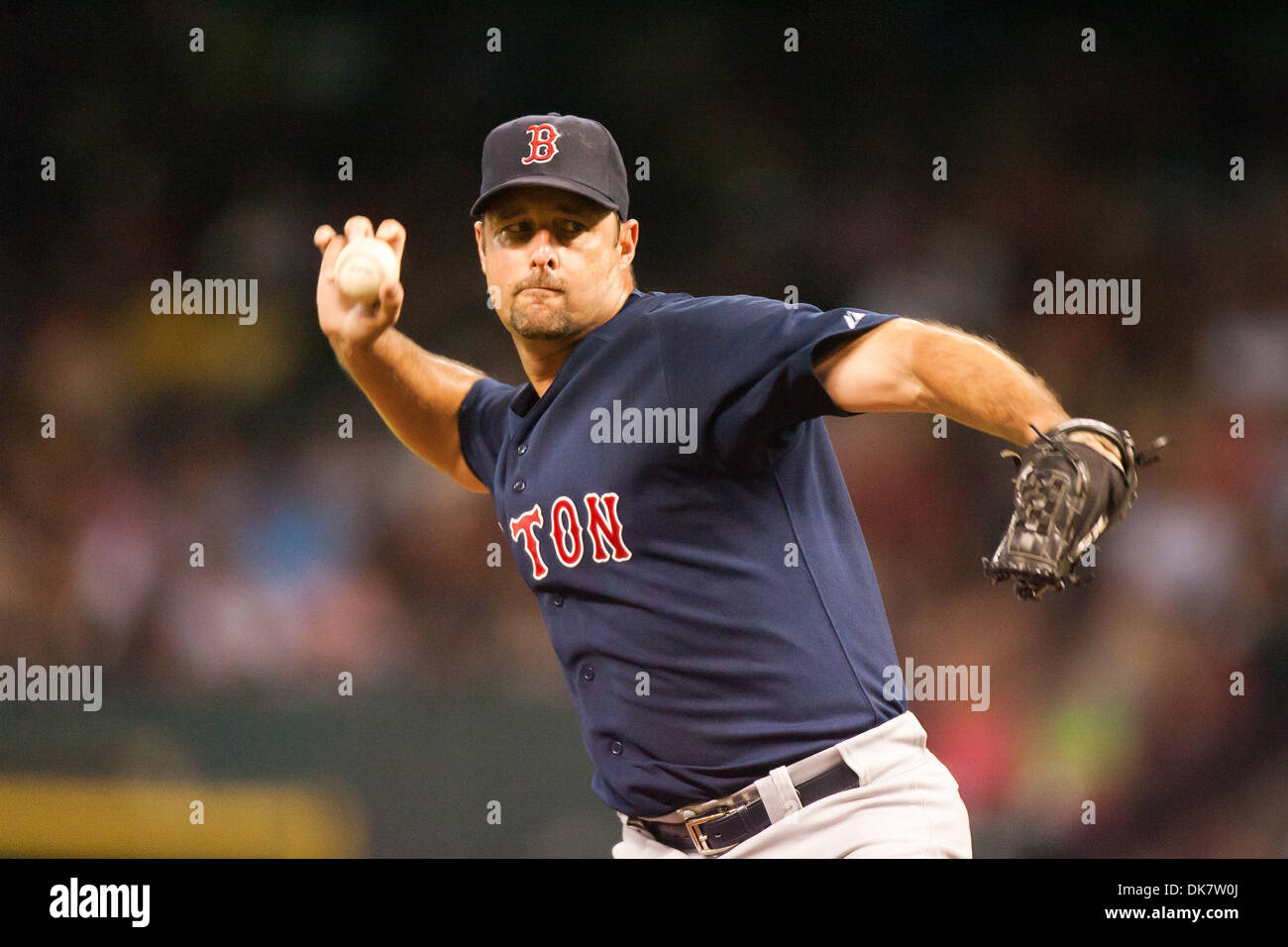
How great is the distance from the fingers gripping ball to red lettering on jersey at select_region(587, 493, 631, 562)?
674 millimetres

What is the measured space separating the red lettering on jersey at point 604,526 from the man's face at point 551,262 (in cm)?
33

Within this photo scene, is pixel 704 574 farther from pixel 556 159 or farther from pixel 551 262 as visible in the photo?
pixel 556 159

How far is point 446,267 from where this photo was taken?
17.0ft

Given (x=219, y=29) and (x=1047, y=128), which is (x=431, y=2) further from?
(x=1047, y=128)

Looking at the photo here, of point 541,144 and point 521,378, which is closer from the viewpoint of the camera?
point 541,144

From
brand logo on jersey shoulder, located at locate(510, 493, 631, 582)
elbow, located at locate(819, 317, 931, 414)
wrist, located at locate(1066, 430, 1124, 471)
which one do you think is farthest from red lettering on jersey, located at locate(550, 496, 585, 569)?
wrist, located at locate(1066, 430, 1124, 471)

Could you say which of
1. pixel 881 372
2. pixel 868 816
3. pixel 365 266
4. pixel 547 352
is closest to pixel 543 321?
pixel 547 352

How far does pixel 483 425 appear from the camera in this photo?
2.62 meters

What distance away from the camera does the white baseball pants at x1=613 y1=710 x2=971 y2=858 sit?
1.97 m

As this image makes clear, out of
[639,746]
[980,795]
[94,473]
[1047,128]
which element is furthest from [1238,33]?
[94,473]

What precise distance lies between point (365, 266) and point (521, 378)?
261cm

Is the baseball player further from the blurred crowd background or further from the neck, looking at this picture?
the blurred crowd background

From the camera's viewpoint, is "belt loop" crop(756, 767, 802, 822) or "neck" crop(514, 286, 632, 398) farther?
"neck" crop(514, 286, 632, 398)

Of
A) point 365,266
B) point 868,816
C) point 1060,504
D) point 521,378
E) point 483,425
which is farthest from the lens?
point 521,378
